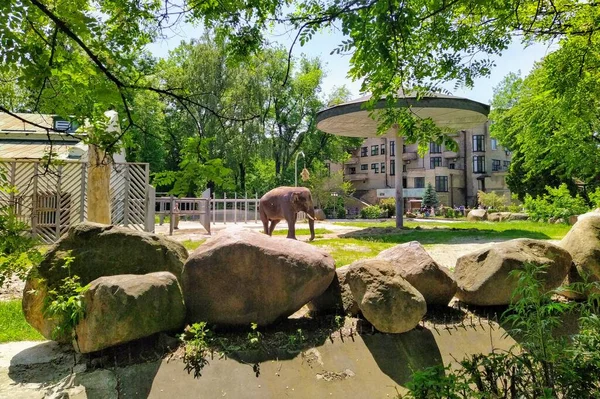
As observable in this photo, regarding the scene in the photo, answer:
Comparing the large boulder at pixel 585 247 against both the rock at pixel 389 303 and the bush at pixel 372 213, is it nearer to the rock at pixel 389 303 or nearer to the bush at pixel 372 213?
the rock at pixel 389 303

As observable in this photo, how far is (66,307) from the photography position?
3.34m

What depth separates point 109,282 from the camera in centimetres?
335

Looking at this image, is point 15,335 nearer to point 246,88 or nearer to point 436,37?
point 436,37

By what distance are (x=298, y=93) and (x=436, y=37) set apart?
32.9 metres

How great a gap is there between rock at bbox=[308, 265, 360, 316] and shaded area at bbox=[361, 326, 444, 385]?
0.54 meters

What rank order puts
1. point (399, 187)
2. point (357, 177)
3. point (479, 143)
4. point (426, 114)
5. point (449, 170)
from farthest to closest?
point (357, 177) < point (479, 143) < point (449, 170) < point (399, 187) < point (426, 114)

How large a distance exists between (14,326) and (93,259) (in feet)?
4.56

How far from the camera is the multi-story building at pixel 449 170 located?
47312 mm

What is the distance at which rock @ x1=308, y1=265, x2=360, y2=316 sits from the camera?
14.8 feet

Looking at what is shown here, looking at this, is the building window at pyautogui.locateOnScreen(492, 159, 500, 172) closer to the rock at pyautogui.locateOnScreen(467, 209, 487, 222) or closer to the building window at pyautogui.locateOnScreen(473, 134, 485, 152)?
the building window at pyautogui.locateOnScreen(473, 134, 485, 152)

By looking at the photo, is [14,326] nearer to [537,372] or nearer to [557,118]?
[537,372]

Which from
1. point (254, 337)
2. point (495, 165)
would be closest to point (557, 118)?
point (254, 337)

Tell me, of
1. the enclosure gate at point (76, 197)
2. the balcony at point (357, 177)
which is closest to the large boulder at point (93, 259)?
the enclosure gate at point (76, 197)

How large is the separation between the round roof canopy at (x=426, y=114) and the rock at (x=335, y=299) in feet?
25.0
